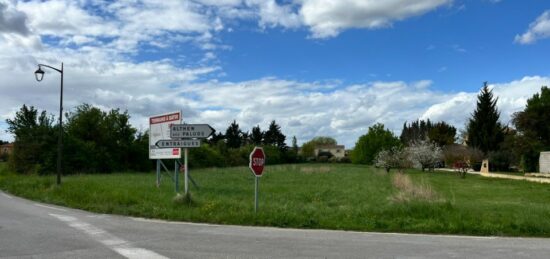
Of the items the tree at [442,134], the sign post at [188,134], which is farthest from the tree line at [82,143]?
the tree at [442,134]

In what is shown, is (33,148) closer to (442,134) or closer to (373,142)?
(373,142)

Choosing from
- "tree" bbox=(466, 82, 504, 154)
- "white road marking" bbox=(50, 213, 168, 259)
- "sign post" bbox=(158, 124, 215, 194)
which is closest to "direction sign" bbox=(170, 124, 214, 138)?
"sign post" bbox=(158, 124, 215, 194)

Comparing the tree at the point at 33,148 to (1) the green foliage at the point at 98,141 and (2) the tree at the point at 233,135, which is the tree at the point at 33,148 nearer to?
(1) the green foliage at the point at 98,141

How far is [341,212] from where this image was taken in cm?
1431

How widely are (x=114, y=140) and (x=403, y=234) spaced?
50845 mm

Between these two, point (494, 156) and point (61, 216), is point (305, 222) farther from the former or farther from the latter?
point (494, 156)

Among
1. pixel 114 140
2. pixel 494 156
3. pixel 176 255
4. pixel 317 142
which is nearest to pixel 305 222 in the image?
pixel 176 255

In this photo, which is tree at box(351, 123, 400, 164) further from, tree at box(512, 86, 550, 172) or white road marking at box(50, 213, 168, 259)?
white road marking at box(50, 213, 168, 259)

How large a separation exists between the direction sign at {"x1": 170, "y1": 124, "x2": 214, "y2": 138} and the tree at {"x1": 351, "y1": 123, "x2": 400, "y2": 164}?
82.2m

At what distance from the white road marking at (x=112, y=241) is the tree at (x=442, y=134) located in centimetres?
9412

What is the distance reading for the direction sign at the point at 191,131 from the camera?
16.4m

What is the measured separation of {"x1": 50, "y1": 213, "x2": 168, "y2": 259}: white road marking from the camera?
8648mm

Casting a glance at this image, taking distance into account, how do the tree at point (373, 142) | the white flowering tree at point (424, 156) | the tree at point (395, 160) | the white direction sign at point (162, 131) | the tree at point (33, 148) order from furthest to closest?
the tree at point (373, 142), the white flowering tree at point (424, 156), the tree at point (395, 160), the tree at point (33, 148), the white direction sign at point (162, 131)

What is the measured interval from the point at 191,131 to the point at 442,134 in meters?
97.1
